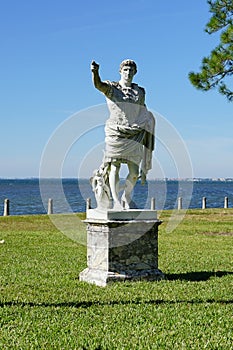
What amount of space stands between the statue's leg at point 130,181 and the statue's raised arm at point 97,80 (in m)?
1.30

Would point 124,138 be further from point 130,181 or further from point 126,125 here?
point 130,181

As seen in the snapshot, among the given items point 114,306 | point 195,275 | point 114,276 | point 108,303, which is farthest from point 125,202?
point 114,306

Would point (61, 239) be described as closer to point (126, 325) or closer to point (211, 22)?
point (211, 22)

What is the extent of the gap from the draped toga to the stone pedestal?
37.6 inches

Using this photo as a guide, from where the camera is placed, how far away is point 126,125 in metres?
8.30

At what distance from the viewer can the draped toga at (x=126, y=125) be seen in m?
8.30

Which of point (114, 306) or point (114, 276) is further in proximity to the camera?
point (114, 276)

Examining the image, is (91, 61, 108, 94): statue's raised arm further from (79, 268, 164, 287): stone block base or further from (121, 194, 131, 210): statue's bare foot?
(79, 268, 164, 287): stone block base

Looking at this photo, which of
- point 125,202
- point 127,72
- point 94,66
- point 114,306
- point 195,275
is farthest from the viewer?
point 195,275

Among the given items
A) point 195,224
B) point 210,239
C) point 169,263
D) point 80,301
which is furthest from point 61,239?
point 80,301

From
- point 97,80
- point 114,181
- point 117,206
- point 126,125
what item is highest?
point 97,80

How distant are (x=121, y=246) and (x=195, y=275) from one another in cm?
171

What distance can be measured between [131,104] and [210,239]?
8575 mm

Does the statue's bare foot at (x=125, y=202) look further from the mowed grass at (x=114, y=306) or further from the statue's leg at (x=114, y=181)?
the mowed grass at (x=114, y=306)
